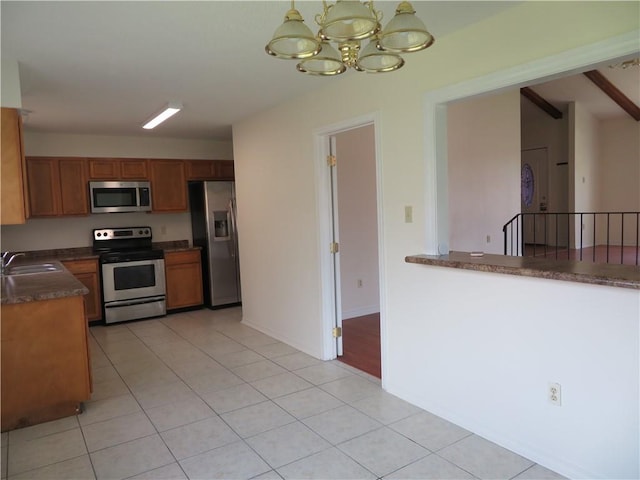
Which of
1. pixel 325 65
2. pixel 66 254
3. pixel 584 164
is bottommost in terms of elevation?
pixel 66 254

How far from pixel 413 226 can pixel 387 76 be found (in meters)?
1.08

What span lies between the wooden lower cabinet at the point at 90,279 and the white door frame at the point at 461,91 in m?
4.36

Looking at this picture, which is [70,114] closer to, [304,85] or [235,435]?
[304,85]

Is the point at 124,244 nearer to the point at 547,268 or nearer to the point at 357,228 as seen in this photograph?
the point at 357,228

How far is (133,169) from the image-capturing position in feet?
19.4

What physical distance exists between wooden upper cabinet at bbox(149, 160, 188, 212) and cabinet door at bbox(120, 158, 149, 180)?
8 centimetres

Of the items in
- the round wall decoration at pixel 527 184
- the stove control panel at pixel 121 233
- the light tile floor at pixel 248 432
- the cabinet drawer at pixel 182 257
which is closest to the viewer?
the light tile floor at pixel 248 432

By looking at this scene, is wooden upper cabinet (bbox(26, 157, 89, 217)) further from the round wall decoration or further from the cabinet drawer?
the round wall decoration

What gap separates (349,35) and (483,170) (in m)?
4.79

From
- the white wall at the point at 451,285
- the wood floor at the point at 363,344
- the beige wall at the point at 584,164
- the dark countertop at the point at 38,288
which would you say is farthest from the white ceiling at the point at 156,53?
the beige wall at the point at 584,164

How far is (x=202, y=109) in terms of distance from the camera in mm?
4379

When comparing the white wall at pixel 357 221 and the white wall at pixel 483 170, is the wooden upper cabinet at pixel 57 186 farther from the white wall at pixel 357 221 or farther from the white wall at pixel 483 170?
the white wall at pixel 483 170

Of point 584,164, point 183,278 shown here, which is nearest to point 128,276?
point 183,278

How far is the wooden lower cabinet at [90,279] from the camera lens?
5.33 meters
